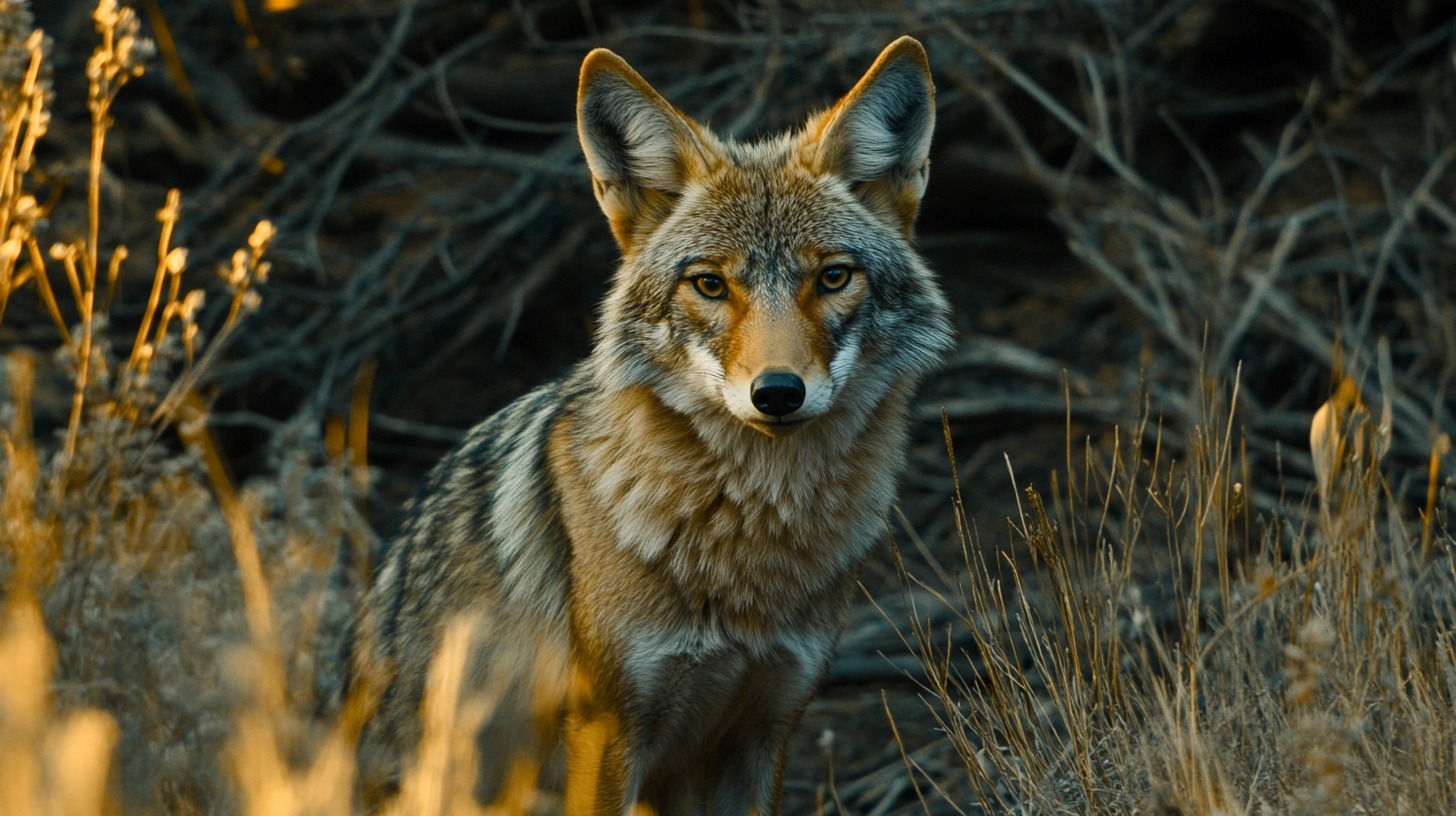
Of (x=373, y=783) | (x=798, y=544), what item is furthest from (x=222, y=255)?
(x=798, y=544)

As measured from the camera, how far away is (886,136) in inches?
139

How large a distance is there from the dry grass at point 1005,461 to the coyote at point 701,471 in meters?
0.34

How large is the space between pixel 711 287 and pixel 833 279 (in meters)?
0.31

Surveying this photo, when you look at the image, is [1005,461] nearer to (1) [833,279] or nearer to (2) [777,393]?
(1) [833,279]

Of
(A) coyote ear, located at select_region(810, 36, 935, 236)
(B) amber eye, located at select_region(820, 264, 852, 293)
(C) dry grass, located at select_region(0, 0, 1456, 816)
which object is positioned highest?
(A) coyote ear, located at select_region(810, 36, 935, 236)

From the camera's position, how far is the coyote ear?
341cm

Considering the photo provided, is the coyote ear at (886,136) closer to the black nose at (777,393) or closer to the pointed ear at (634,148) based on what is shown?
the pointed ear at (634,148)

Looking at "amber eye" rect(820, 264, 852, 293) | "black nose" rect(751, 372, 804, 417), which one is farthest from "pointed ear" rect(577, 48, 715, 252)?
"black nose" rect(751, 372, 804, 417)

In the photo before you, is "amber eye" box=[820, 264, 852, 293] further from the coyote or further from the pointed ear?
the pointed ear

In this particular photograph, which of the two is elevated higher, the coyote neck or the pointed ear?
the pointed ear

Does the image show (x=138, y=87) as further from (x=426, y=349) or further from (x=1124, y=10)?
(x=1124, y=10)

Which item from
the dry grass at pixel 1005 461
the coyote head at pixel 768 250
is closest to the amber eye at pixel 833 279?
the coyote head at pixel 768 250

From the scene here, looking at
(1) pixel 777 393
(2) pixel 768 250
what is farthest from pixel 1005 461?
(1) pixel 777 393

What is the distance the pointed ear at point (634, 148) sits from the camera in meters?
3.34
